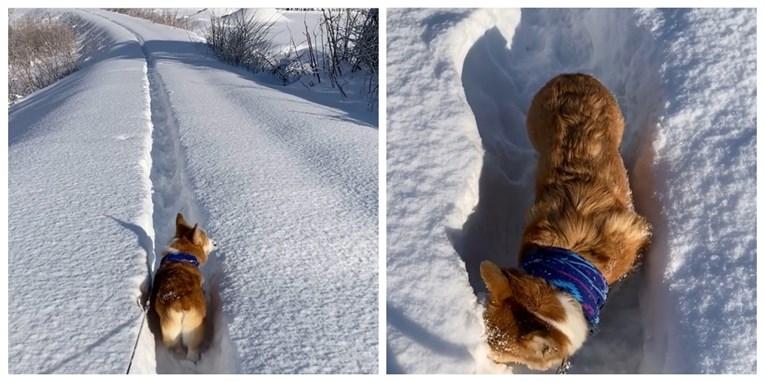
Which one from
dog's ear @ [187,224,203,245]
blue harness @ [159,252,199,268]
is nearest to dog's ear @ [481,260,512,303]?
blue harness @ [159,252,199,268]

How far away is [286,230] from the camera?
3.51 metres

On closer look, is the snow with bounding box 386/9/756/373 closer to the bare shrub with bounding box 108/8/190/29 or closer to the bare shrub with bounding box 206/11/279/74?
the bare shrub with bounding box 206/11/279/74

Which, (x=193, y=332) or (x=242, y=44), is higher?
(x=242, y=44)

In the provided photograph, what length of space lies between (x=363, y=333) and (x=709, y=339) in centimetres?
156

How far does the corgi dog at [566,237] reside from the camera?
2.35 m

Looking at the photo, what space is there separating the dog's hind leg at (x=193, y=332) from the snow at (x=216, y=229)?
8 centimetres

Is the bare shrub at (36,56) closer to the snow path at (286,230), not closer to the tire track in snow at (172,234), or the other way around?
the tire track in snow at (172,234)

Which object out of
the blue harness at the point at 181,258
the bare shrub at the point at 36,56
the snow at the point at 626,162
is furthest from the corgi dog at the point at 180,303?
Answer: the bare shrub at the point at 36,56

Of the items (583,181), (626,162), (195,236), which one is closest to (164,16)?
(195,236)

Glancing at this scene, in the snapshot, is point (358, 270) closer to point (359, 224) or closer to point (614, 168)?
point (359, 224)

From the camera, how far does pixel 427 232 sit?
282cm

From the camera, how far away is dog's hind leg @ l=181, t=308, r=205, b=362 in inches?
110

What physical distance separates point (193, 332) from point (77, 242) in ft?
3.57

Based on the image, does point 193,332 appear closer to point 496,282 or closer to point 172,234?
point 172,234
